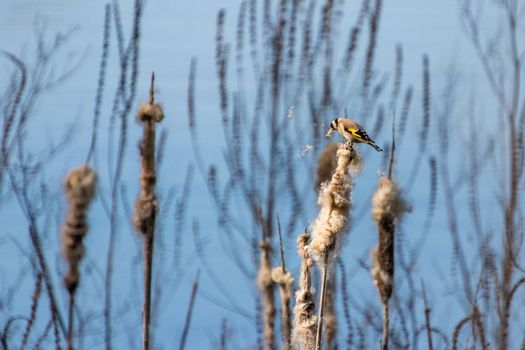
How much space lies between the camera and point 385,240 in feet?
8.11

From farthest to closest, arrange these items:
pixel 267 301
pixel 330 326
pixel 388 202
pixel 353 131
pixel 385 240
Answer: pixel 330 326, pixel 267 301, pixel 353 131, pixel 388 202, pixel 385 240

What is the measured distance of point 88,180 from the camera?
2.18 meters

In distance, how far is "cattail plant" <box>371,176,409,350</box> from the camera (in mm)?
2473

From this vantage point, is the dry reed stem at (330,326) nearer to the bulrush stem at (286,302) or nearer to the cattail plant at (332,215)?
the bulrush stem at (286,302)

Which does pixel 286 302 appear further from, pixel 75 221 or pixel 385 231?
pixel 75 221

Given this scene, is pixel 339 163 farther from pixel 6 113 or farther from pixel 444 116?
pixel 6 113

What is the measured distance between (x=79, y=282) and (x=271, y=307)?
1.09m

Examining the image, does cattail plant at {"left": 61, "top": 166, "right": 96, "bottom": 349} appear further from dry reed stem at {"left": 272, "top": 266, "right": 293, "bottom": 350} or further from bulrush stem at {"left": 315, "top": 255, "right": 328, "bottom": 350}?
dry reed stem at {"left": 272, "top": 266, "right": 293, "bottom": 350}

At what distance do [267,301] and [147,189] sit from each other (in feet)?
2.30

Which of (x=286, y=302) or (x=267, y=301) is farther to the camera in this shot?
(x=267, y=301)

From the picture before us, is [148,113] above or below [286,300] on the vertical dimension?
above

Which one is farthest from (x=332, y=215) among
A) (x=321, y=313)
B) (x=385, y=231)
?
(x=321, y=313)

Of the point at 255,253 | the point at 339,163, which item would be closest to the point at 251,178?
the point at 255,253

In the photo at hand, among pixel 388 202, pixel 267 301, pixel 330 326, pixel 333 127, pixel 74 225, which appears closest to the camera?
pixel 74 225
